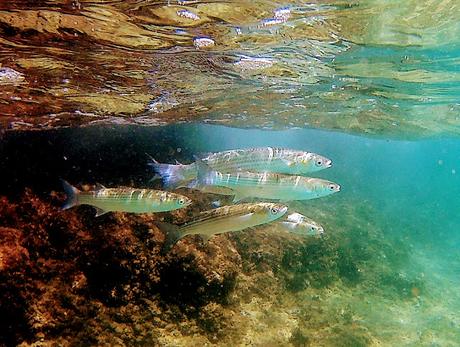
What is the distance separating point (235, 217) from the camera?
5945mm

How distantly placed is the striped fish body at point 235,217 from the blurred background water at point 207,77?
4.46m

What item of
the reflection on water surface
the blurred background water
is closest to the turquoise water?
the blurred background water

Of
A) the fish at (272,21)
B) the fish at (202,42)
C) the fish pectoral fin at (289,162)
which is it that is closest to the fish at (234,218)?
the fish pectoral fin at (289,162)

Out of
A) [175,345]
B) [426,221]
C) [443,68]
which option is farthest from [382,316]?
[426,221]

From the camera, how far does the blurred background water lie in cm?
792

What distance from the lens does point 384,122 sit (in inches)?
1007

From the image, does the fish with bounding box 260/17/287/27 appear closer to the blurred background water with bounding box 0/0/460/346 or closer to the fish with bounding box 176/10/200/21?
the blurred background water with bounding box 0/0/460/346

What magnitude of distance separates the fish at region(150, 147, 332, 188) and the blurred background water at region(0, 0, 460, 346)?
10.8ft

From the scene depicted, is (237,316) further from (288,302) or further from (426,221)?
(426,221)

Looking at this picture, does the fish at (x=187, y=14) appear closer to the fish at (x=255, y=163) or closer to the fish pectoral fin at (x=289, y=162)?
the fish at (x=255, y=163)

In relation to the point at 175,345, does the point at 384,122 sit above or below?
above

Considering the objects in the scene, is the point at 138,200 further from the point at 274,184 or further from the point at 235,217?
the point at 274,184

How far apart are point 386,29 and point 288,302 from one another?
8808 mm

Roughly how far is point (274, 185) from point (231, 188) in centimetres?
88
